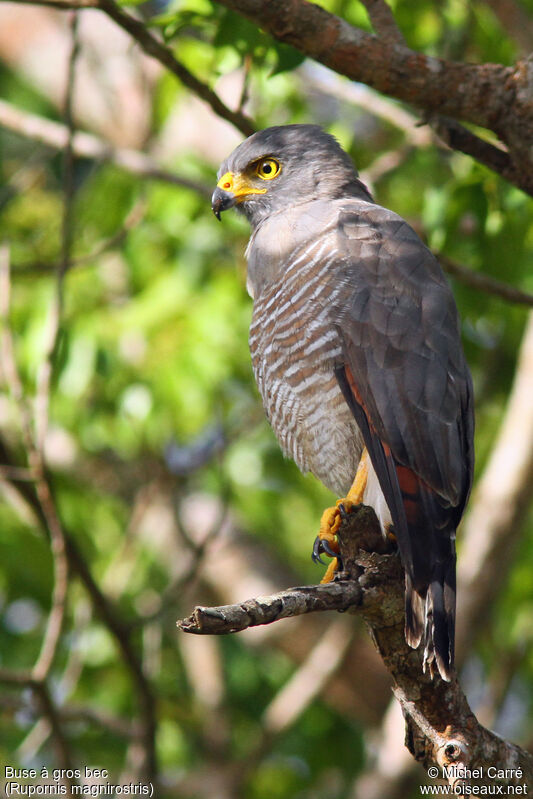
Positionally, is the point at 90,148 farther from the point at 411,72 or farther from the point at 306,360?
the point at 411,72

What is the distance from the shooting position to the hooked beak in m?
4.39

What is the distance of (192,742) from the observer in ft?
24.7

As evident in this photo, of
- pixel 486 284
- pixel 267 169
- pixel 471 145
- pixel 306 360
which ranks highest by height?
pixel 471 145

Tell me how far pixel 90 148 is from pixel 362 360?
302 centimetres

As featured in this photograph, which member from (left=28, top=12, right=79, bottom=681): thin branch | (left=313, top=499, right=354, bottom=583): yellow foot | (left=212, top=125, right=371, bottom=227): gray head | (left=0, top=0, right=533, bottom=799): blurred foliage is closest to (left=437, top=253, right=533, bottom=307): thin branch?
(left=0, top=0, right=533, bottom=799): blurred foliage

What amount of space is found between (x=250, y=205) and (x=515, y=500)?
2781 millimetres

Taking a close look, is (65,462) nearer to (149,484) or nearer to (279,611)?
(149,484)

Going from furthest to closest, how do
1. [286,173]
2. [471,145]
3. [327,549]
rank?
[286,173] → [471,145] → [327,549]

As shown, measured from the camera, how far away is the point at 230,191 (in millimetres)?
4449

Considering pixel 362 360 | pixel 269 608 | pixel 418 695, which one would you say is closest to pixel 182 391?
pixel 362 360

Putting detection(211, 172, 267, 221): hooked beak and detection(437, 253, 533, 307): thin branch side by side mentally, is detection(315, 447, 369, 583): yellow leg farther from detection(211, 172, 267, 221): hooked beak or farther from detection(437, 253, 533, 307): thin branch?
detection(211, 172, 267, 221): hooked beak

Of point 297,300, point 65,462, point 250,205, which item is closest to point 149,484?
point 65,462

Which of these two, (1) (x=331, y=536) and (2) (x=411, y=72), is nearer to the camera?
(2) (x=411, y=72)

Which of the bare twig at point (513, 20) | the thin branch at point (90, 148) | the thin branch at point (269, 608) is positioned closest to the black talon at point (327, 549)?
the thin branch at point (269, 608)
